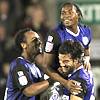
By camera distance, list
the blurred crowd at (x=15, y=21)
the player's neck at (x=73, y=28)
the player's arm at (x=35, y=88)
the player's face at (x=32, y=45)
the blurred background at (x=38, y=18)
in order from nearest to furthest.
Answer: the player's arm at (x=35, y=88), the player's face at (x=32, y=45), the player's neck at (x=73, y=28), the blurred crowd at (x=15, y=21), the blurred background at (x=38, y=18)

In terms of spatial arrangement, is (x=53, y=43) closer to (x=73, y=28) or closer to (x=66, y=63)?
(x=73, y=28)

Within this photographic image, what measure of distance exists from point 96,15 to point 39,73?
633 centimetres

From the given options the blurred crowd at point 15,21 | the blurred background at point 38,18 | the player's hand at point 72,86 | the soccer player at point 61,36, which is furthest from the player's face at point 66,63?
the blurred background at point 38,18

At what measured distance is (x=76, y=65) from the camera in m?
6.34

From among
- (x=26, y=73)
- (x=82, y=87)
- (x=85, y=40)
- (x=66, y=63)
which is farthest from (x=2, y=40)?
(x=82, y=87)

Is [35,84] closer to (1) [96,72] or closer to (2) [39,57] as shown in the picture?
(2) [39,57]

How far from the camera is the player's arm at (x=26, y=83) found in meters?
6.64

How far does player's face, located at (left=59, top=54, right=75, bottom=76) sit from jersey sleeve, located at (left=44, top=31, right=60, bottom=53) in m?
0.48

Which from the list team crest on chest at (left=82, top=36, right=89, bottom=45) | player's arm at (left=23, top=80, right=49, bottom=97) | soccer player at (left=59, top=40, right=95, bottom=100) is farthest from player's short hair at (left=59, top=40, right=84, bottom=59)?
team crest on chest at (left=82, top=36, right=89, bottom=45)

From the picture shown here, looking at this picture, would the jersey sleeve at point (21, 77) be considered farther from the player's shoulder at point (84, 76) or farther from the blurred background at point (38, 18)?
the blurred background at point (38, 18)

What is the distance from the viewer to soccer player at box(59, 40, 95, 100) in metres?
6.25

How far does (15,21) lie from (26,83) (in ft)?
20.8

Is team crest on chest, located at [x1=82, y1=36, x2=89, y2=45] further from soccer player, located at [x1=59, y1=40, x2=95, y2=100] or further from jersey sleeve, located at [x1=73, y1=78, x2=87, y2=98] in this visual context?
jersey sleeve, located at [x1=73, y1=78, x2=87, y2=98]

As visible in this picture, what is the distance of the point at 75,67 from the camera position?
6355 millimetres
